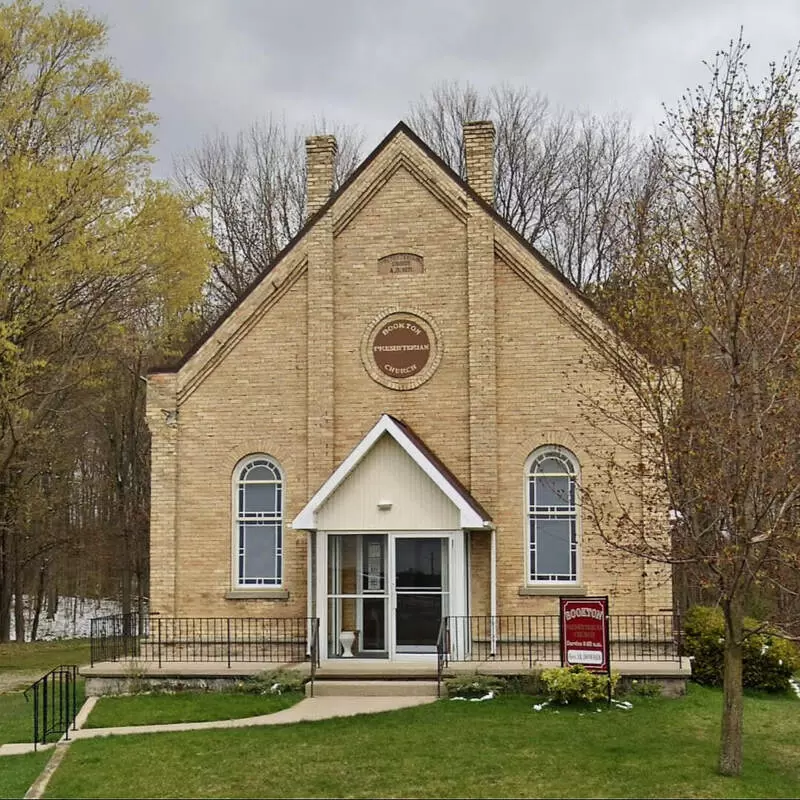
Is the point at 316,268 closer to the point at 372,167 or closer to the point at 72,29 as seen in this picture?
the point at 372,167

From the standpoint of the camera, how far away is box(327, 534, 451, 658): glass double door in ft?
57.8

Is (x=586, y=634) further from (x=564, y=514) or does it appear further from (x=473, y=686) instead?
(x=564, y=514)

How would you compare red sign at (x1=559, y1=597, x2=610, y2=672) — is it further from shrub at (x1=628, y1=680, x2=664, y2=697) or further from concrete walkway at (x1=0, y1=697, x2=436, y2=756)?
concrete walkway at (x1=0, y1=697, x2=436, y2=756)

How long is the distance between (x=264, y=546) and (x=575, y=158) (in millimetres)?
22228

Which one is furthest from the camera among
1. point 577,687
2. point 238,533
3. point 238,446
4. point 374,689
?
point 238,446

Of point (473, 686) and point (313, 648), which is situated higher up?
point (313, 648)

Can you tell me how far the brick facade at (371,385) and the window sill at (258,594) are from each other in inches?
1.6

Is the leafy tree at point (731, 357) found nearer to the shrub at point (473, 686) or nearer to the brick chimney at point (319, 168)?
the shrub at point (473, 686)

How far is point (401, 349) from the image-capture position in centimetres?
1883

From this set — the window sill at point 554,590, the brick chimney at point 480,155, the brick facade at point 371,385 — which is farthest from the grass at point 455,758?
the brick chimney at point 480,155

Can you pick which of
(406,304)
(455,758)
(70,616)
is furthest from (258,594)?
(70,616)

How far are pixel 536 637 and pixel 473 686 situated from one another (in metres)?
2.48

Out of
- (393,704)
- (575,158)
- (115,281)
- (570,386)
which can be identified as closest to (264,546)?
(393,704)

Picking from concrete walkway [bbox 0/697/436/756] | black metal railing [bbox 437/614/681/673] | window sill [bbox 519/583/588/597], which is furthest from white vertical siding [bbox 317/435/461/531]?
concrete walkway [bbox 0/697/436/756]
